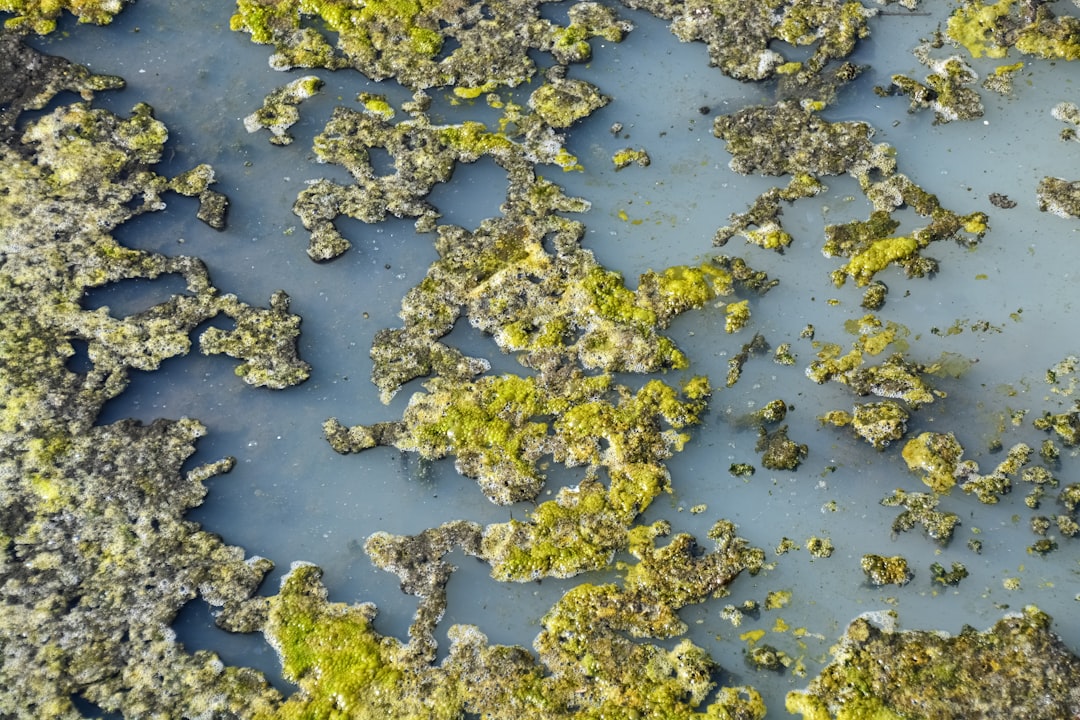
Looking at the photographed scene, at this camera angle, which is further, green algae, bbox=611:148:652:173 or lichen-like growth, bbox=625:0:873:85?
lichen-like growth, bbox=625:0:873:85

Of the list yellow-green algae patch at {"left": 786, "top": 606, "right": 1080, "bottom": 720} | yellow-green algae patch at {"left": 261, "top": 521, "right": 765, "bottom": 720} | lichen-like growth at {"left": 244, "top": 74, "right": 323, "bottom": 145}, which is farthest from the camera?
lichen-like growth at {"left": 244, "top": 74, "right": 323, "bottom": 145}

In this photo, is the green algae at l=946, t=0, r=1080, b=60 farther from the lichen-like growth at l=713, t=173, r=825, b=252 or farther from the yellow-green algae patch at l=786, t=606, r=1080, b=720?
the yellow-green algae patch at l=786, t=606, r=1080, b=720

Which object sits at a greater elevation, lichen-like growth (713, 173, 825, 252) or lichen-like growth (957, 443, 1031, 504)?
lichen-like growth (713, 173, 825, 252)

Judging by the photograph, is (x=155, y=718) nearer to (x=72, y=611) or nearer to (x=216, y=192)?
(x=72, y=611)

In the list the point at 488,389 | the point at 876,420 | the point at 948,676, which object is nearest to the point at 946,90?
the point at 876,420

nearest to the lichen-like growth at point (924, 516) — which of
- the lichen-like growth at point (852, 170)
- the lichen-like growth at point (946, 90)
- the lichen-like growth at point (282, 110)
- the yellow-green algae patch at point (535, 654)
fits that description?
the yellow-green algae patch at point (535, 654)

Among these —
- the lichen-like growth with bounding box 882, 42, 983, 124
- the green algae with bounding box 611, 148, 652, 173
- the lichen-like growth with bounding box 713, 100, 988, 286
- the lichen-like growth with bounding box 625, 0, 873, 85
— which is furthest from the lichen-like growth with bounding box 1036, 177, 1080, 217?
the green algae with bounding box 611, 148, 652, 173
